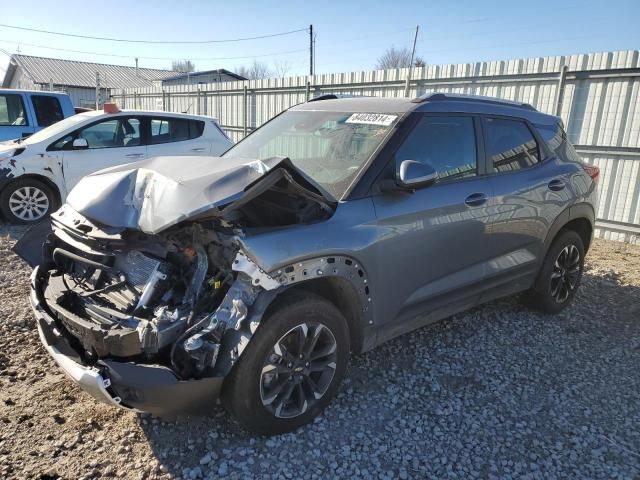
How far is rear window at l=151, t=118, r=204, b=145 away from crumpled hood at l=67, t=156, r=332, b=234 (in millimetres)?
5129

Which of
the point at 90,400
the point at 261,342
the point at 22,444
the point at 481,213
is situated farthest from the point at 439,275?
the point at 22,444

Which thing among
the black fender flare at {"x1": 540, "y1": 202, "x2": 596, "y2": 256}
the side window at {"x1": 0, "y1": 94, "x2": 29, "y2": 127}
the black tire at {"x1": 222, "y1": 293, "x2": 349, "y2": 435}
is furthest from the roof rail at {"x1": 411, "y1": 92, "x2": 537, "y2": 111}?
the side window at {"x1": 0, "y1": 94, "x2": 29, "y2": 127}

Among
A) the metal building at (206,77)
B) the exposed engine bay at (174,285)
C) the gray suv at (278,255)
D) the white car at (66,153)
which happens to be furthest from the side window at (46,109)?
the metal building at (206,77)

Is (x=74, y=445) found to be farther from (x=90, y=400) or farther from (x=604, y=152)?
(x=604, y=152)

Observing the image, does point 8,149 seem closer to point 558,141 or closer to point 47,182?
point 47,182

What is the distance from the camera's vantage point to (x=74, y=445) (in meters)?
2.67

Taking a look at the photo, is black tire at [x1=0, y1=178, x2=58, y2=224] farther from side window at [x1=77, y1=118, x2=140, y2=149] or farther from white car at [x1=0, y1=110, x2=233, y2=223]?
side window at [x1=77, y1=118, x2=140, y2=149]

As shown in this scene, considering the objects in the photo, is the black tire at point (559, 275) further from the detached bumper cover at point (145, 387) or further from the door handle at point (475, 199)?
the detached bumper cover at point (145, 387)

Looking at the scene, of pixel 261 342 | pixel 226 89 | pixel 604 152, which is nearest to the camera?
pixel 261 342

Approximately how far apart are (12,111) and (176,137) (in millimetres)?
3569

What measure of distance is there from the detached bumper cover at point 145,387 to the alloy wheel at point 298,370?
12.8 inches

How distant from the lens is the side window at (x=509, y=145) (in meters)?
3.94

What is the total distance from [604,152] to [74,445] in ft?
27.6

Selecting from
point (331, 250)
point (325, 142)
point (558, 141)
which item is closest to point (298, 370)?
point (331, 250)
